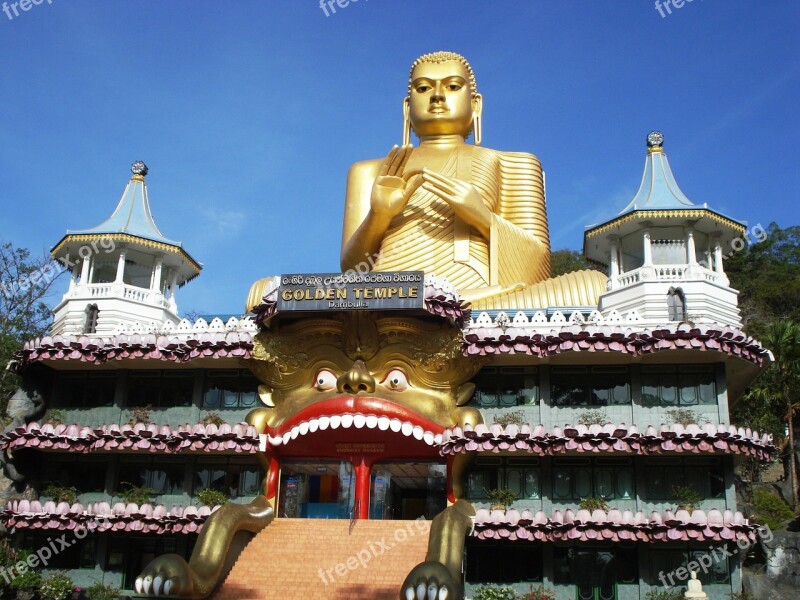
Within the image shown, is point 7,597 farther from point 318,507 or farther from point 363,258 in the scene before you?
point 363,258

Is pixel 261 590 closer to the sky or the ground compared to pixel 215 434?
closer to the ground

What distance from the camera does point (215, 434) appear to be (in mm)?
21641

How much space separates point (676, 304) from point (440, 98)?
12249 mm

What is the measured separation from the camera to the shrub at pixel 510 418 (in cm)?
2194

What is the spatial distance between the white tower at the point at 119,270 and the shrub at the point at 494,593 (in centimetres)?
1290

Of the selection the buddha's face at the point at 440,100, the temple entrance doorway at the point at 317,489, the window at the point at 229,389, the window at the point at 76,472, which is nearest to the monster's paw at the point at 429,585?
the temple entrance doorway at the point at 317,489

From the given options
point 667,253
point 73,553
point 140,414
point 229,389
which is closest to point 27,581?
point 73,553

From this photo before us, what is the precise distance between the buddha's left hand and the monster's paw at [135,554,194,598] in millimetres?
14443

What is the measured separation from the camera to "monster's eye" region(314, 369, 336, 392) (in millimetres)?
22281

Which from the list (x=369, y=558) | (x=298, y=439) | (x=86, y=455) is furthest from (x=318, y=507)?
(x=86, y=455)

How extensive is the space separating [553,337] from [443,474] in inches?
184

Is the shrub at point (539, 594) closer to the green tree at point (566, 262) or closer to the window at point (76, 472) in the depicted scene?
the window at point (76, 472)

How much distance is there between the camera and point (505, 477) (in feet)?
72.1

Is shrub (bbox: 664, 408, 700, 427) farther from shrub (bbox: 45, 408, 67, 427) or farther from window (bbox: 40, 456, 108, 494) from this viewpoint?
shrub (bbox: 45, 408, 67, 427)
